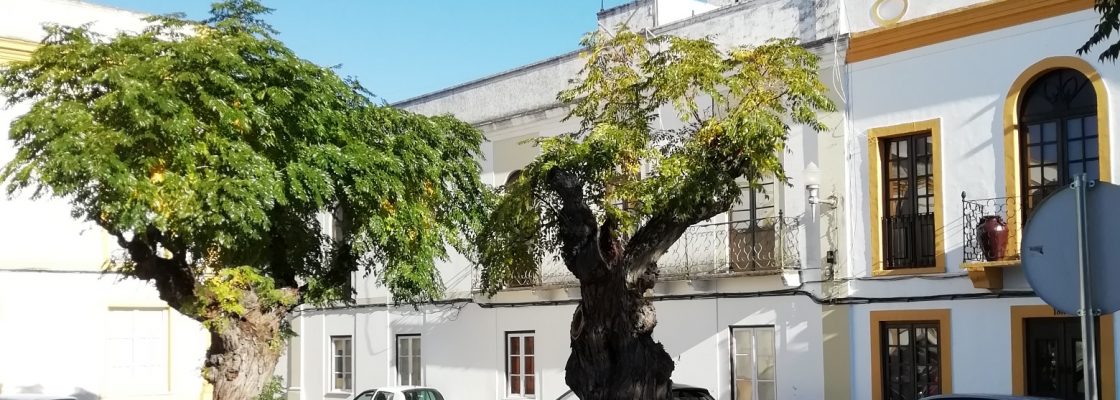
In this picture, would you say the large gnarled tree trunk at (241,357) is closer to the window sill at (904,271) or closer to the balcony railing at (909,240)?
the window sill at (904,271)

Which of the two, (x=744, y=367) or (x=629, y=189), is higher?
(x=629, y=189)

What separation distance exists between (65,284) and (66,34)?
27.9ft

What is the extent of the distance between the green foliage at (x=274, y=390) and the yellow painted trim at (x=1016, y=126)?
16033mm

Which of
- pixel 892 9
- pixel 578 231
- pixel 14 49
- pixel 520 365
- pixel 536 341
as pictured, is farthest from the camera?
pixel 520 365

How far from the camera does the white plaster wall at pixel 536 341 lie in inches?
800

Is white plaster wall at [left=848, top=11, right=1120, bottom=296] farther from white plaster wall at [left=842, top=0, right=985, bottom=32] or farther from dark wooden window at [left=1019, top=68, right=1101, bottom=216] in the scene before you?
white plaster wall at [left=842, top=0, right=985, bottom=32]

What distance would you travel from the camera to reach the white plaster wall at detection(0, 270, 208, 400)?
Answer: 73.3ft

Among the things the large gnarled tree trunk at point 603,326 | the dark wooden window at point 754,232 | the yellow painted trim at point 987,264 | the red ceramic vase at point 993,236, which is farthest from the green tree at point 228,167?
the red ceramic vase at point 993,236

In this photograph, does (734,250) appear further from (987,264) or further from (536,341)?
(536,341)

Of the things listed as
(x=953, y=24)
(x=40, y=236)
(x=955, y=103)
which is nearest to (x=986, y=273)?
(x=955, y=103)

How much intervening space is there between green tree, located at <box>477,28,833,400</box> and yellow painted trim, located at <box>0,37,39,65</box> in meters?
11.3

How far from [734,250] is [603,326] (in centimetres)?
962

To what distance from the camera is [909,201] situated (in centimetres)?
1922

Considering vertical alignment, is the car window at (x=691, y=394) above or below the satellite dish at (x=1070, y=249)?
below
